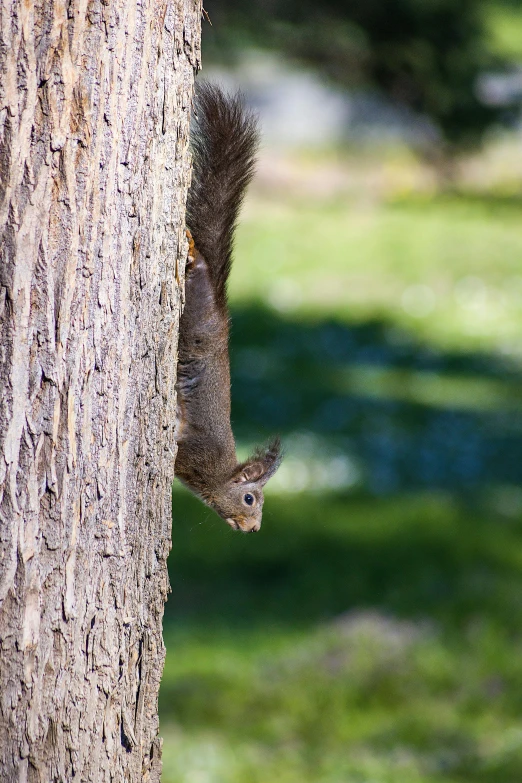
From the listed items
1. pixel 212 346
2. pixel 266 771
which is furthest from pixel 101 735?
pixel 266 771

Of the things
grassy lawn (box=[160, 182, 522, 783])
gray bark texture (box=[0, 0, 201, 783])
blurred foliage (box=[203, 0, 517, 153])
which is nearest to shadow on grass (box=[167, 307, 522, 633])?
grassy lawn (box=[160, 182, 522, 783])

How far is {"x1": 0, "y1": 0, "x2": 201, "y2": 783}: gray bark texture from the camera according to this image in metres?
1.69

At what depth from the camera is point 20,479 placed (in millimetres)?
1731

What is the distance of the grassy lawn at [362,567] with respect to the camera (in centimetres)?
421

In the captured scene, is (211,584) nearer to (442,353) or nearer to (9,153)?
(9,153)

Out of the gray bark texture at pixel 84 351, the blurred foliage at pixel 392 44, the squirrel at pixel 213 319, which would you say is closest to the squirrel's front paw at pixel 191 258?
the squirrel at pixel 213 319

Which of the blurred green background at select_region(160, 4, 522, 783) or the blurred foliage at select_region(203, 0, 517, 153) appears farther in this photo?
the blurred foliage at select_region(203, 0, 517, 153)

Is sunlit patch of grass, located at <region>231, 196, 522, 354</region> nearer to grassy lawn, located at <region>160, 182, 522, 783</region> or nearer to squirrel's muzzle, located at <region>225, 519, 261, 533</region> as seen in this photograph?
grassy lawn, located at <region>160, 182, 522, 783</region>

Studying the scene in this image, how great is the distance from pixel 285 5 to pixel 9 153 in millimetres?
4614

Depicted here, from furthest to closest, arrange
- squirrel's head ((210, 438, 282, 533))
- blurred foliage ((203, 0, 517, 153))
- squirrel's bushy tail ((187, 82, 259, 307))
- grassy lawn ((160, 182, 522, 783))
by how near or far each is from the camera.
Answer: blurred foliage ((203, 0, 517, 153)) < grassy lawn ((160, 182, 522, 783)) < squirrel's head ((210, 438, 282, 533)) < squirrel's bushy tail ((187, 82, 259, 307))

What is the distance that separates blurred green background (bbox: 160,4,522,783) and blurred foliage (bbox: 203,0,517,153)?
303 mm

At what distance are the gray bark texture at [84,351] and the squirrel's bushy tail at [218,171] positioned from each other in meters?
0.39

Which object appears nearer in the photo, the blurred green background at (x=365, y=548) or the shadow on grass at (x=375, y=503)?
the blurred green background at (x=365, y=548)

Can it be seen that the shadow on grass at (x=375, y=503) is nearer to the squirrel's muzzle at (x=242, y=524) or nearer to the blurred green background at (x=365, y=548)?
the blurred green background at (x=365, y=548)
